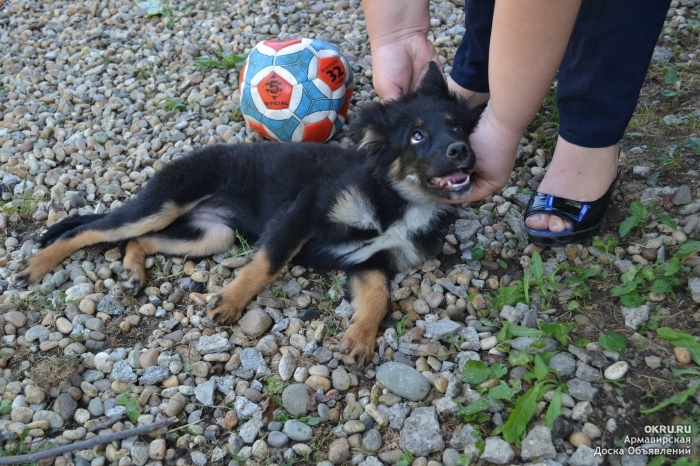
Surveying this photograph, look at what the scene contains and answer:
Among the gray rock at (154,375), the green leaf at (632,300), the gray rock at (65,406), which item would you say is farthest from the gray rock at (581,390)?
the gray rock at (65,406)

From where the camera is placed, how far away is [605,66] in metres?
2.85

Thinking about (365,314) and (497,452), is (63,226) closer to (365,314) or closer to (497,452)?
(365,314)

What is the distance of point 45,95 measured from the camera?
199 inches

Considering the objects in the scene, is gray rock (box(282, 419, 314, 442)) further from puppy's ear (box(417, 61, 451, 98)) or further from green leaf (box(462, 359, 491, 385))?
puppy's ear (box(417, 61, 451, 98))

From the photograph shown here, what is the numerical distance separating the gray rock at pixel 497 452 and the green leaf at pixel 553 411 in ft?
0.59

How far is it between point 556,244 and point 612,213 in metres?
0.42

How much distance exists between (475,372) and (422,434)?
36 cm

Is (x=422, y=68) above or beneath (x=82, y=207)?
above

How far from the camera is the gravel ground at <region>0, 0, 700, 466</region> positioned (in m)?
2.46

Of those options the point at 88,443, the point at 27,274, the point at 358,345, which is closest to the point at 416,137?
the point at 358,345

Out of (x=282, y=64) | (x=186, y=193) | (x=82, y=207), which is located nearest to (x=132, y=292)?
(x=186, y=193)

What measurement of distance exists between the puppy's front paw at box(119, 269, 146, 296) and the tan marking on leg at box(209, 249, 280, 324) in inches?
18.9

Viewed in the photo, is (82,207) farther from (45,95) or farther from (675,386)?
(675,386)

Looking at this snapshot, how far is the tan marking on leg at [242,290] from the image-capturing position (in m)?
→ 3.10
